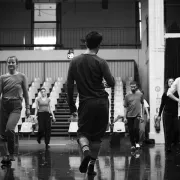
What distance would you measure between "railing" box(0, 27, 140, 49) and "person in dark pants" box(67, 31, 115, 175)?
704 inches

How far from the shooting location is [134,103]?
30.0 ft

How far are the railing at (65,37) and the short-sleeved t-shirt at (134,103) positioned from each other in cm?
1348

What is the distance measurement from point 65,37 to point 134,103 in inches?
574

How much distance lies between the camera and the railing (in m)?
22.8

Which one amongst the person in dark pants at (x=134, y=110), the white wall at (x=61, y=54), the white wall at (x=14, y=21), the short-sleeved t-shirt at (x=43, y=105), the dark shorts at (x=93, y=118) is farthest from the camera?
the white wall at (x=14, y=21)

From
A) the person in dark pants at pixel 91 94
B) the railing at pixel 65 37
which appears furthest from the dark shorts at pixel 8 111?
the railing at pixel 65 37

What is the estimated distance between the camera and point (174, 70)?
1498 centimetres

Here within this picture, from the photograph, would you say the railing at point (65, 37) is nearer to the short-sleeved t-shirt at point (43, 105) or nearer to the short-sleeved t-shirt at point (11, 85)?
the short-sleeved t-shirt at point (43, 105)

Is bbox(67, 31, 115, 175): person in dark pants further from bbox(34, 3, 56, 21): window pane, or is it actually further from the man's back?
bbox(34, 3, 56, 21): window pane

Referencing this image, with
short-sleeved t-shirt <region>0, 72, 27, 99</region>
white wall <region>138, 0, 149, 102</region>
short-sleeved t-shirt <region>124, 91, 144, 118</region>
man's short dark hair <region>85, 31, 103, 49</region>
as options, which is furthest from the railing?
man's short dark hair <region>85, 31, 103, 49</region>

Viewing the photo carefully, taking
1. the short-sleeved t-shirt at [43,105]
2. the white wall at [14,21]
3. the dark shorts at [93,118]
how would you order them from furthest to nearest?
1. the white wall at [14,21]
2. the short-sleeved t-shirt at [43,105]
3. the dark shorts at [93,118]

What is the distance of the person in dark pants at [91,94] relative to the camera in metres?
4.74

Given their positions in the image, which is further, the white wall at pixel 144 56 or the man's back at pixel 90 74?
the white wall at pixel 144 56

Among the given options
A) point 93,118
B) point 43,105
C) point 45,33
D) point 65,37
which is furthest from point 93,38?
point 45,33
